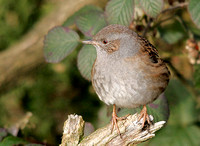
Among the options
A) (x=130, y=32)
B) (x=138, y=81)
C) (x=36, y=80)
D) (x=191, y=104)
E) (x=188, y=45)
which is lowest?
(x=191, y=104)

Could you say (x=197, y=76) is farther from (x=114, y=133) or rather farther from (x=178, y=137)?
(x=114, y=133)

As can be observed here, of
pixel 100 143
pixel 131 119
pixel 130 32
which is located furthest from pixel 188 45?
pixel 100 143

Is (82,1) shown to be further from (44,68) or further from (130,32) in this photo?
(130,32)

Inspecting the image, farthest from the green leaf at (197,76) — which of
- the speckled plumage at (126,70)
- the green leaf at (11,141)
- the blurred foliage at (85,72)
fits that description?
the green leaf at (11,141)

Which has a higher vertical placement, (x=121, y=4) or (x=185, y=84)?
(x=121, y=4)

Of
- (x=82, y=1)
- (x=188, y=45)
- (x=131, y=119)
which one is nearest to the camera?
(x=131, y=119)

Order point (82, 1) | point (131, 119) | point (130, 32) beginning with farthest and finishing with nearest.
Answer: point (82, 1) < point (130, 32) < point (131, 119)

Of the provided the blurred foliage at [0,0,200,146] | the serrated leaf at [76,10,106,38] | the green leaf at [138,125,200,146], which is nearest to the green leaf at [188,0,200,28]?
the blurred foliage at [0,0,200,146]

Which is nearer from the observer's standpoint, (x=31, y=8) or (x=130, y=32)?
(x=130, y=32)

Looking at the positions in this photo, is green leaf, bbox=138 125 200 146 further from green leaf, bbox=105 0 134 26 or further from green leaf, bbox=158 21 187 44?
green leaf, bbox=105 0 134 26
